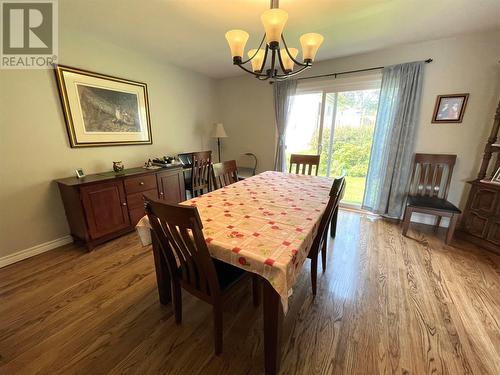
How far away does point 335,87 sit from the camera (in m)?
3.15

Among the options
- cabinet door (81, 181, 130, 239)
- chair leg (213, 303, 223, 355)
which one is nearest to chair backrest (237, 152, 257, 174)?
cabinet door (81, 181, 130, 239)

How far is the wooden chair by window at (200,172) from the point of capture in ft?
10.1

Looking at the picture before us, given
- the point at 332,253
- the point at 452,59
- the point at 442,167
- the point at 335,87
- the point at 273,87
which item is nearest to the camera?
the point at 332,253

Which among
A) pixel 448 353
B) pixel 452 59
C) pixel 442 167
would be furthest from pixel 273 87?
pixel 448 353

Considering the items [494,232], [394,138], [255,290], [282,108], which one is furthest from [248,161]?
[494,232]

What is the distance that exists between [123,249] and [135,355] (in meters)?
1.32

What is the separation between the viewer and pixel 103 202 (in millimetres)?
2211

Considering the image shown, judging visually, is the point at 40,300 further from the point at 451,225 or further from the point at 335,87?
the point at 335,87

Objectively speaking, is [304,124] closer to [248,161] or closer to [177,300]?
[248,161]

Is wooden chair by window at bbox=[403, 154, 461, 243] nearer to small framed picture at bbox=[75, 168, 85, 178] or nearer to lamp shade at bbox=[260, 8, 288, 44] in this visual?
lamp shade at bbox=[260, 8, 288, 44]

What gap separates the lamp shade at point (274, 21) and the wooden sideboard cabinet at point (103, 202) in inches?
83.7

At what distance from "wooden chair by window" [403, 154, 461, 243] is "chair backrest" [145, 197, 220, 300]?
257 cm

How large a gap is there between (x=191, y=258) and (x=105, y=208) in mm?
1784

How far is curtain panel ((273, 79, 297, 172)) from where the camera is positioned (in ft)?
11.2
